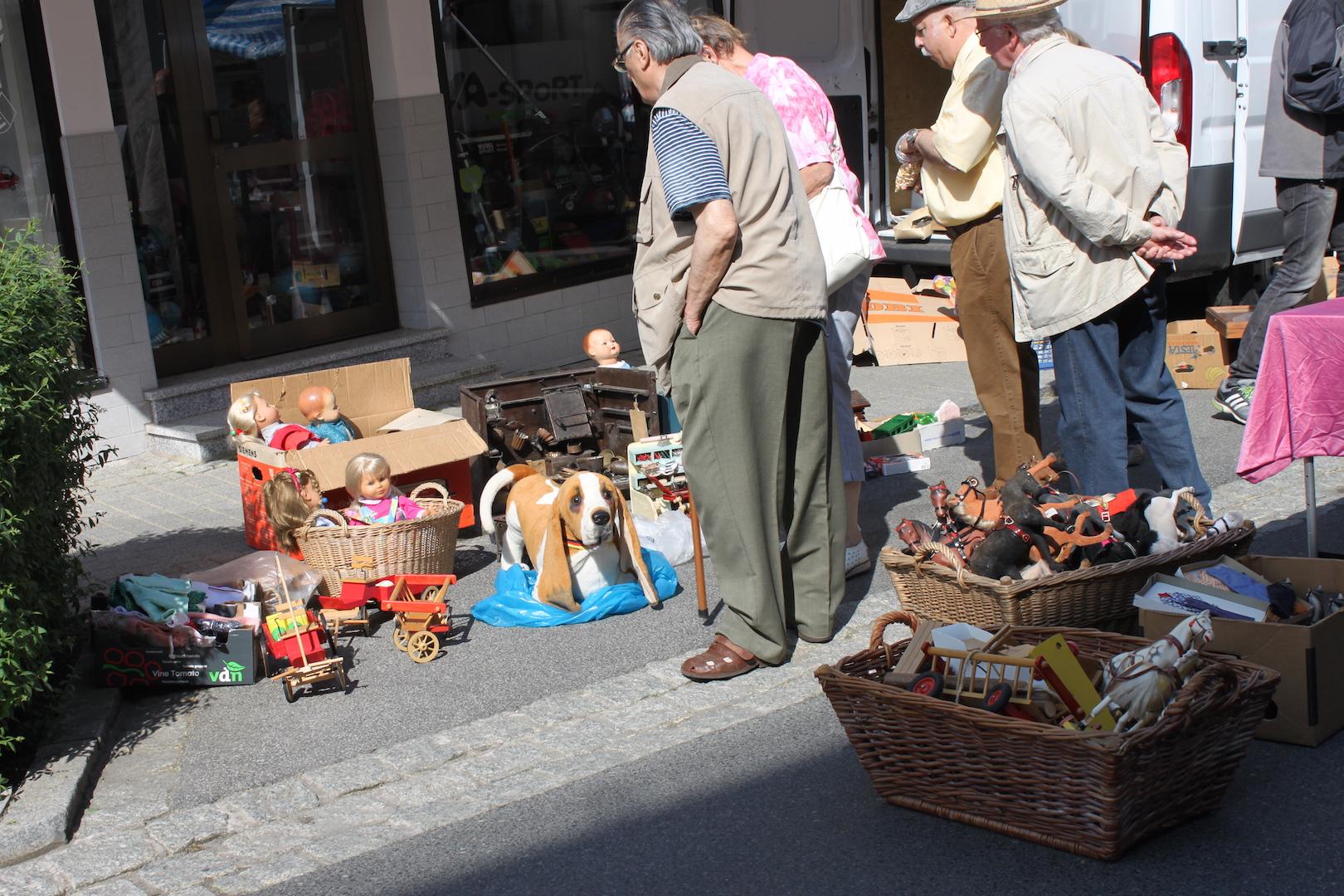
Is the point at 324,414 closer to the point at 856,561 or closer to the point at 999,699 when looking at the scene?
the point at 856,561

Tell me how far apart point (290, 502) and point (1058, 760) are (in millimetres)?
3129

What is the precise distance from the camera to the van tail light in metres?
7.16

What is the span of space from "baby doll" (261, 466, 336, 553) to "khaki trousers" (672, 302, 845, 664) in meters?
1.61

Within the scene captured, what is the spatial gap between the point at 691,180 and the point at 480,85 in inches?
214

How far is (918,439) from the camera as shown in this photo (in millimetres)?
6754

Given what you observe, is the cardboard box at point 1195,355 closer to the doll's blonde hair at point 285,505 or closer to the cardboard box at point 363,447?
the cardboard box at point 363,447

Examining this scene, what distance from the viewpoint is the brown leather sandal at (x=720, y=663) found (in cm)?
429

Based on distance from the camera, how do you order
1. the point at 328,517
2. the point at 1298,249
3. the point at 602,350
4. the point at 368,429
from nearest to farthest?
the point at 328,517, the point at 368,429, the point at 602,350, the point at 1298,249

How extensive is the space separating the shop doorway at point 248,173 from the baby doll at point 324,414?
7.10ft

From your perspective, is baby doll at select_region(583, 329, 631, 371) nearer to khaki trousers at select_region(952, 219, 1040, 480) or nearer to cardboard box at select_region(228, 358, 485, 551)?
cardboard box at select_region(228, 358, 485, 551)

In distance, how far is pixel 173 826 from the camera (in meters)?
3.61

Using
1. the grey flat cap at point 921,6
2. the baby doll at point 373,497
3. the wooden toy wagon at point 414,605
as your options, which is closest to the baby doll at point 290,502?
the baby doll at point 373,497

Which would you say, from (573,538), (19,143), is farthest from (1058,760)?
(19,143)

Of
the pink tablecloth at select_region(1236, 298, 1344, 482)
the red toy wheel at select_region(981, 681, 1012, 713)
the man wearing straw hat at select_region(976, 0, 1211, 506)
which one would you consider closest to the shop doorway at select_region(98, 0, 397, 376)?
the man wearing straw hat at select_region(976, 0, 1211, 506)
